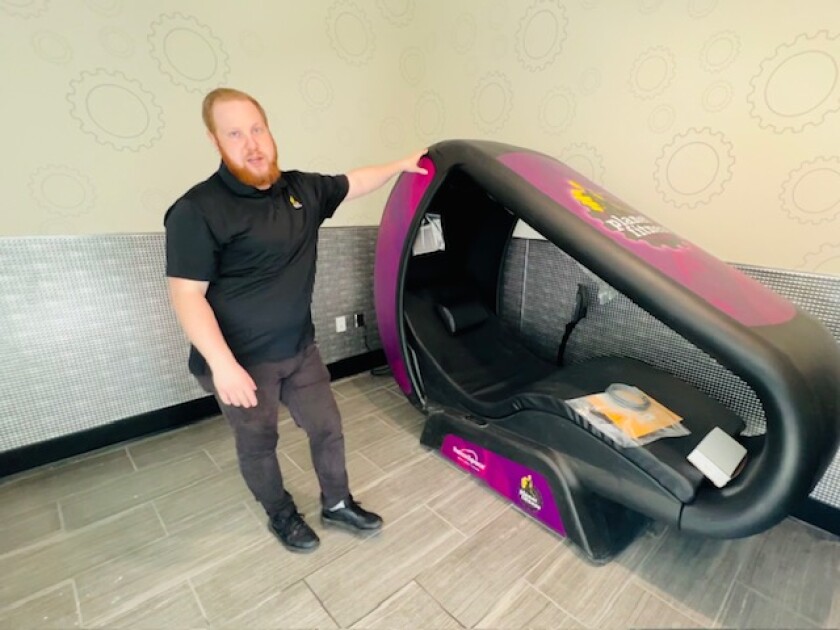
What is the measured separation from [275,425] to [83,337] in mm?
985

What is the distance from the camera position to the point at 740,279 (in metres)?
1.02

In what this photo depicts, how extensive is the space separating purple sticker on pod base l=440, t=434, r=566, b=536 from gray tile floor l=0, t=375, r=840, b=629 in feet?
0.15

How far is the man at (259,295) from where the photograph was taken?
3.15 feet

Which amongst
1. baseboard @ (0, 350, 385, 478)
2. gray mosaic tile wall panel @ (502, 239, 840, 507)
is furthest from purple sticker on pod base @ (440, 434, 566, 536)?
baseboard @ (0, 350, 385, 478)

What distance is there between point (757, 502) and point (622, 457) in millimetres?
291

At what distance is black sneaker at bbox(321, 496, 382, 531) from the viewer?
4.20 feet

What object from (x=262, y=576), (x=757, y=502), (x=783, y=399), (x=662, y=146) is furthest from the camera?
(x=662, y=146)

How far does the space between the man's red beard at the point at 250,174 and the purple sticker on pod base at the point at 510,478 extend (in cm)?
108

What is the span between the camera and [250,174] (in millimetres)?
1027

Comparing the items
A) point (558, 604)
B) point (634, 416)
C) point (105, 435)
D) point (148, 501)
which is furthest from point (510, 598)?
point (105, 435)

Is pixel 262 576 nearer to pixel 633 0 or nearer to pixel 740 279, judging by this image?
pixel 740 279

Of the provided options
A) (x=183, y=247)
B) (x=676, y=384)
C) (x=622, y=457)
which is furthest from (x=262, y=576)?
(x=676, y=384)

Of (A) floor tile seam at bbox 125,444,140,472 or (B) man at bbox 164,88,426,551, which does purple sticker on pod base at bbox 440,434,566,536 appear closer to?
(B) man at bbox 164,88,426,551

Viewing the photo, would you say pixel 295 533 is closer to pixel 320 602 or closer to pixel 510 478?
pixel 320 602
